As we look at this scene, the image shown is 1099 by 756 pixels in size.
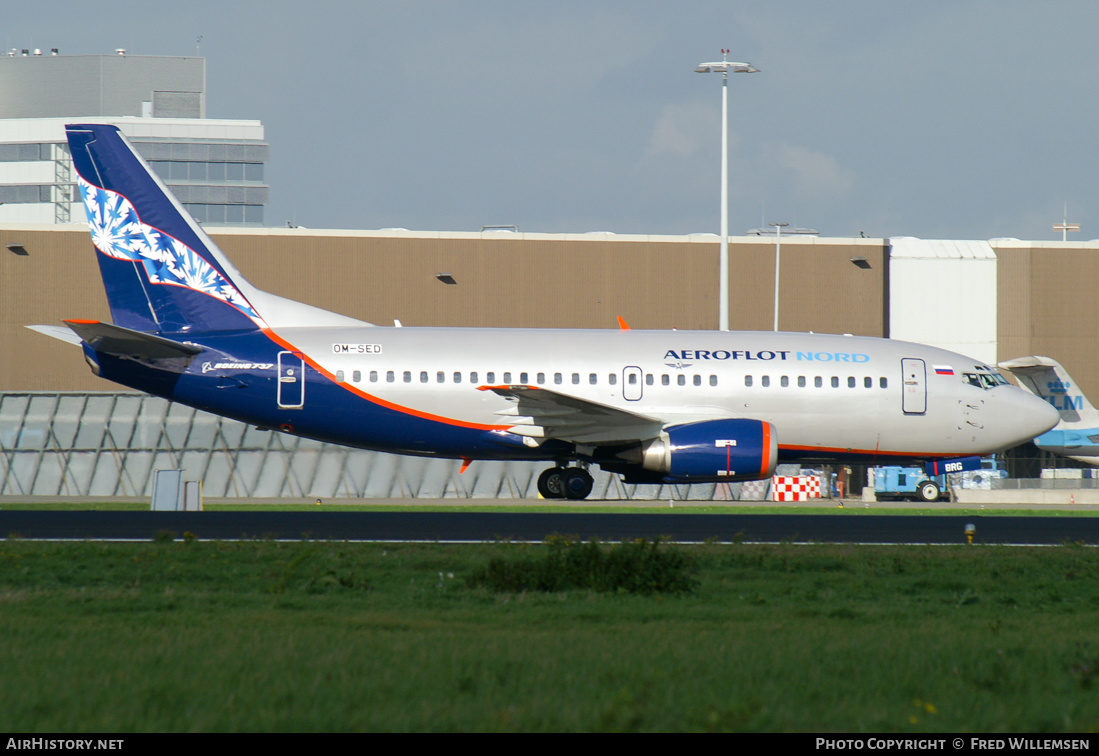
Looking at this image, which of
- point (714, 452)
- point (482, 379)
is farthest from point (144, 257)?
point (714, 452)

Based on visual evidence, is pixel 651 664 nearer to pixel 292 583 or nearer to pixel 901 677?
pixel 901 677

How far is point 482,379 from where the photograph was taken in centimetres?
2502

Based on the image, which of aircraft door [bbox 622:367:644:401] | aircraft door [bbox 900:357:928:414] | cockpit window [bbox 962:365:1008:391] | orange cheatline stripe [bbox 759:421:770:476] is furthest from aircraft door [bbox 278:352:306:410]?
cockpit window [bbox 962:365:1008:391]

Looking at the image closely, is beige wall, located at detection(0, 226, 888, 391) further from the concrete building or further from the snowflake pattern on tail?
the concrete building

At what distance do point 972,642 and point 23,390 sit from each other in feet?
132

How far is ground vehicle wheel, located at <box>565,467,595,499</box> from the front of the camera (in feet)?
84.9

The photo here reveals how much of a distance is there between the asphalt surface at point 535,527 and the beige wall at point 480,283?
68.4 feet

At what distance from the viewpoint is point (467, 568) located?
40.9 ft

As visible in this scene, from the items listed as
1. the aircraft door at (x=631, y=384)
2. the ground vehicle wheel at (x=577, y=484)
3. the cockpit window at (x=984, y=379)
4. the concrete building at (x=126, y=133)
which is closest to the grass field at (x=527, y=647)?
the aircraft door at (x=631, y=384)

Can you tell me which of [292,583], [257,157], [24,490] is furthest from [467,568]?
[257,157]

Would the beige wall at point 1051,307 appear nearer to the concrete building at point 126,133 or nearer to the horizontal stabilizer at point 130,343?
the horizontal stabilizer at point 130,343

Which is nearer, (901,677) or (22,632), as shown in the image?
(901,677)
